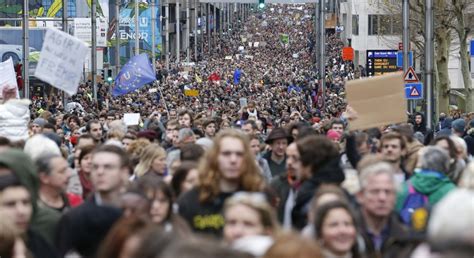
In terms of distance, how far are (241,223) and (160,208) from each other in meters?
1.23

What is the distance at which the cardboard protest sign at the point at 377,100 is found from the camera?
15.0 m

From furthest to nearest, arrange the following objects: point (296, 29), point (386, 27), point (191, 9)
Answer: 1. point (296, 29)
2. point (191, 9)
3. point (386, 27)

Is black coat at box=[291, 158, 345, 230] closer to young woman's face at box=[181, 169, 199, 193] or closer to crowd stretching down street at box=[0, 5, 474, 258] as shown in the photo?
crowd stretching down street at box=[0, 5, 474, 258]

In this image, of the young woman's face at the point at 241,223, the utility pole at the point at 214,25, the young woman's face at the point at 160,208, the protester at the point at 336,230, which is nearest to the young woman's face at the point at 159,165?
the young woman's face at the point at 160,208

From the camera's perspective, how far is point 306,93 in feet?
221

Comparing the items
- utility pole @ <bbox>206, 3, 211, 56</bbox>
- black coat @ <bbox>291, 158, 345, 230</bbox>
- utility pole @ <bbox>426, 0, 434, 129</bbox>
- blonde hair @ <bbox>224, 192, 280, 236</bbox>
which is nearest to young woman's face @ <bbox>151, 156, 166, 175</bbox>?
black coat @ <bbox>291, 158, 345, 230</bbox>

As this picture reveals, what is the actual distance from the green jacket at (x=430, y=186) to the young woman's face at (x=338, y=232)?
267 centimetres

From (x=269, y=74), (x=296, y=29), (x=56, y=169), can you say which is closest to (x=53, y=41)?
(x=56, y=169)

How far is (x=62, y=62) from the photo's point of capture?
714 inches

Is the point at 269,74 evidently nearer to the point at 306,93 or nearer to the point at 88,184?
the point at 306,93

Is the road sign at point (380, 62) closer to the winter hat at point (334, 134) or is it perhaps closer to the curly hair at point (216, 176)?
the winter hat at point (334, 134)

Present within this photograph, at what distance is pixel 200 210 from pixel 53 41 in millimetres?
9910

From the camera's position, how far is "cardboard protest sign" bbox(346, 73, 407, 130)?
15.0 meters

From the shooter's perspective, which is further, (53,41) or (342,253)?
(53,41)
